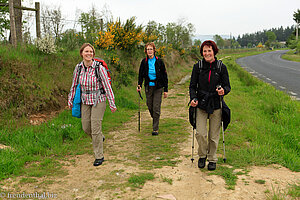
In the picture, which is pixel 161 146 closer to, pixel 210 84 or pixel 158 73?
pixel 158 73

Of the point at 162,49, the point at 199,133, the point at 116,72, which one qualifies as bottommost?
the point at 199,133

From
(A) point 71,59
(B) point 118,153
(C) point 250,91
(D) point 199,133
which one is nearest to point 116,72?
(A) point 71,59

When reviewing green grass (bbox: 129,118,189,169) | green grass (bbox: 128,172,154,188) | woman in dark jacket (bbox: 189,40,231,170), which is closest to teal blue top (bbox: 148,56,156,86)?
A: green grass (bbox: 129,118,189,169)

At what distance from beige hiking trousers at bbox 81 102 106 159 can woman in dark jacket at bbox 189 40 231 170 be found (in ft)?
5.34

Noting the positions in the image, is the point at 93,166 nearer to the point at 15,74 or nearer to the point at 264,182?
the point at 264,182

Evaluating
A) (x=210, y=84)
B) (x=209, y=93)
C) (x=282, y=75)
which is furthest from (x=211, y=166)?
(x=282, y=75)

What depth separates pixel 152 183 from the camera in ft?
12.0

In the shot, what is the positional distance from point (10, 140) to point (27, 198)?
2.30 meters

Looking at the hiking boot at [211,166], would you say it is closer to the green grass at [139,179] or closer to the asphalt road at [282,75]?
the green grass at [139,179]

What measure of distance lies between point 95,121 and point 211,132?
79.1 inches

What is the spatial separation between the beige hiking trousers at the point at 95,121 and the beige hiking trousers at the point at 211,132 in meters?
1.71

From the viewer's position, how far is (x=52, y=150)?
16.5 feet

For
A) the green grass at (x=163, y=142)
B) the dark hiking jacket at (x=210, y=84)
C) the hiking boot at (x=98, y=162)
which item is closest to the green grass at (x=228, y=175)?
the green grass at (x=163, y=142)

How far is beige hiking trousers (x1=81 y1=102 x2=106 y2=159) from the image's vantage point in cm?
445
